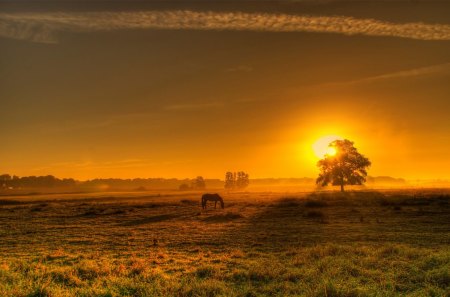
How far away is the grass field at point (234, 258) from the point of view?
11.3 meters

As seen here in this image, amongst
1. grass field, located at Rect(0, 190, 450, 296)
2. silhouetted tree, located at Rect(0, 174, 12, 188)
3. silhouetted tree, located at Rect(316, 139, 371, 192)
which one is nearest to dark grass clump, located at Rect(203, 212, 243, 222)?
grass field, located at Rect(0, 190, 450, 296)

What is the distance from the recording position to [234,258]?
665 inches

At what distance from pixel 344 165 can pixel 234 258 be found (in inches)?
3064

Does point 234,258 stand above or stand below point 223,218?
below

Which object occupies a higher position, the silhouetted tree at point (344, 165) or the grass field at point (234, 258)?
the silhouetted tree at point (344, 165)

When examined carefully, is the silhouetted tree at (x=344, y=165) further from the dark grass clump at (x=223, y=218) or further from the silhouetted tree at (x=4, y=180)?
the silhouetted tree at (x=4, y=180)

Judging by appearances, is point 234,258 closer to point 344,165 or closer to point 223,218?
point 223,218

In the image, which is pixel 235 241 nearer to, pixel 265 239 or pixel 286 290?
pixel 265 239

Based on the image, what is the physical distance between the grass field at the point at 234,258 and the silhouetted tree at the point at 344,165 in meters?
57.8

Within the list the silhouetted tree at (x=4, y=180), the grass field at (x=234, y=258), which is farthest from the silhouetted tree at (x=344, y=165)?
the silhouetted tree at (x=4, y=180)

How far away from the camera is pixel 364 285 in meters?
11.3

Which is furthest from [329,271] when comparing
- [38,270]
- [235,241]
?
[38,270]


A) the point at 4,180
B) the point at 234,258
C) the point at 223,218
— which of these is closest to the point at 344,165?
the point at 223,218

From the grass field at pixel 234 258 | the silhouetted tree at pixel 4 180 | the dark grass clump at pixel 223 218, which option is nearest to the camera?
the grass field at pixel 234 258
